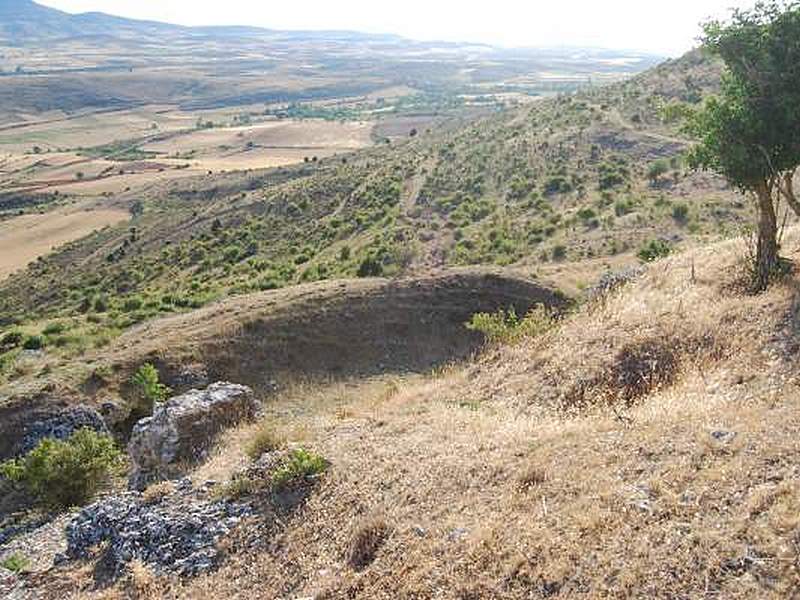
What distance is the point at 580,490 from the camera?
32.3ft

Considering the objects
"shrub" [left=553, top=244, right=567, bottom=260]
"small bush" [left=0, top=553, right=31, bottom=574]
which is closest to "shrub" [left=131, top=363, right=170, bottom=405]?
"small bush" [left=0, top=553, right=31, bottom=574]

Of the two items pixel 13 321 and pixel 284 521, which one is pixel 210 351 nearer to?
pixel 284 521

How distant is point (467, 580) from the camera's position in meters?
8.98

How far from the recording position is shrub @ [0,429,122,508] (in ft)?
54.2

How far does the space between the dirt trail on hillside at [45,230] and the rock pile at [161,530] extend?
198 feet

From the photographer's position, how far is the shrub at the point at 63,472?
1652cm

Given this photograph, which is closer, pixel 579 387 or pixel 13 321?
pixel 579 387

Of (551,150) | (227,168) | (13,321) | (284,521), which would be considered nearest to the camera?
(284,521)

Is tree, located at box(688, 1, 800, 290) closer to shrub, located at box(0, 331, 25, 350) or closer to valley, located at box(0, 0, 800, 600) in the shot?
valley, located at box(0, 0, 800, 600)

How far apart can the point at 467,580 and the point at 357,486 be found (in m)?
3.26

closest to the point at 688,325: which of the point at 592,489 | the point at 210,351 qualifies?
the point at 592,489

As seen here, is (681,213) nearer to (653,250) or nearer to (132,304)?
(653,250)

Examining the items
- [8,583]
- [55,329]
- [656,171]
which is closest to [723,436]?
[8,583]

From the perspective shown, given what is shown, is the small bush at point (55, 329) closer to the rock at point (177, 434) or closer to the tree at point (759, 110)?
the rock at point (177, 434)
